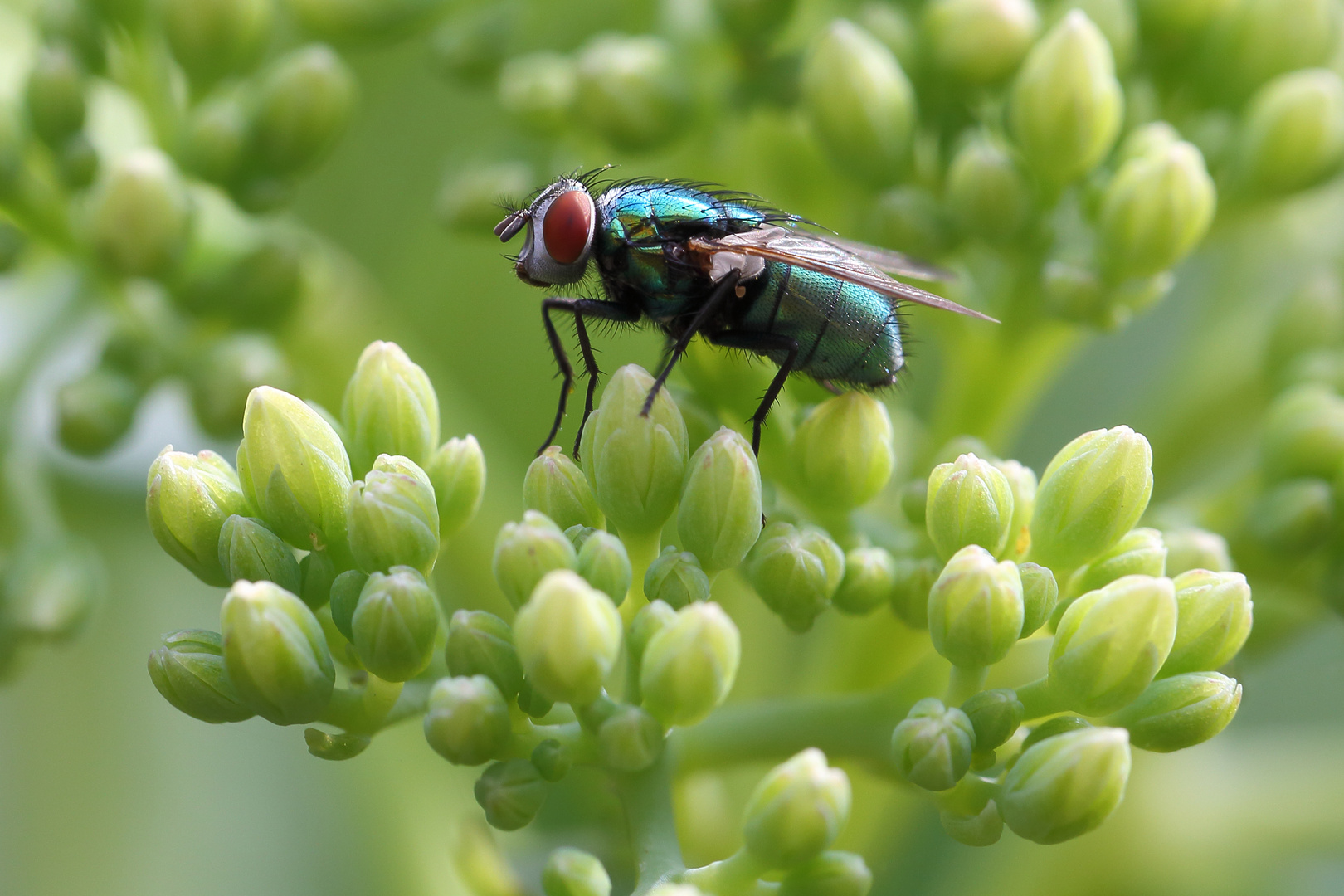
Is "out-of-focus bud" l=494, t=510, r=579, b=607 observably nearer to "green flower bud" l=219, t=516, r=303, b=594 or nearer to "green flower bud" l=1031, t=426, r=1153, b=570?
"green flower bud" l=219, t=516, r=303, b=594

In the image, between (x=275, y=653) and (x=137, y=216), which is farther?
(x=137, y=216)

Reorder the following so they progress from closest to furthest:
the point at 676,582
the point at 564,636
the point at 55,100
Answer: the point at 564,636 → the point at 676,582 → the point at 55,100

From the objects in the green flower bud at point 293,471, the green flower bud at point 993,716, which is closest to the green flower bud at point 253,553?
the green flower bud at point 293,471

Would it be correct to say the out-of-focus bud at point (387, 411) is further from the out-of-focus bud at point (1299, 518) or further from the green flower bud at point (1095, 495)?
the out-of-focus bud at point (1299, 518)

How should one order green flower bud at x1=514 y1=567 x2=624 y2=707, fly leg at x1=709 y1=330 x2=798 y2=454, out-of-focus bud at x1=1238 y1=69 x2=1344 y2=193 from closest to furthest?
green flower bud at x1=514 y1=567 x2=624 y2=707 < fly leg at x1=709 y1=330 x2=798 y2=454 < out-of-focus bud at x1=1238 y1=69 x2=1344 y2=193

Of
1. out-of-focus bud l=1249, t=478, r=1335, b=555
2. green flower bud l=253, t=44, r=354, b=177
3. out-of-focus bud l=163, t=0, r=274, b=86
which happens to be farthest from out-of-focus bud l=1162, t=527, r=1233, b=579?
out-of-focus bud l=163, t=0, r=274, b=86

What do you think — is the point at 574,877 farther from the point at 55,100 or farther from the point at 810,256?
the point at 55,100

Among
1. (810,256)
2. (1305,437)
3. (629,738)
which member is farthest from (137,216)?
(1305,437)

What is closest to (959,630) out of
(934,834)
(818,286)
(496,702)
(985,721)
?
(985,721)
